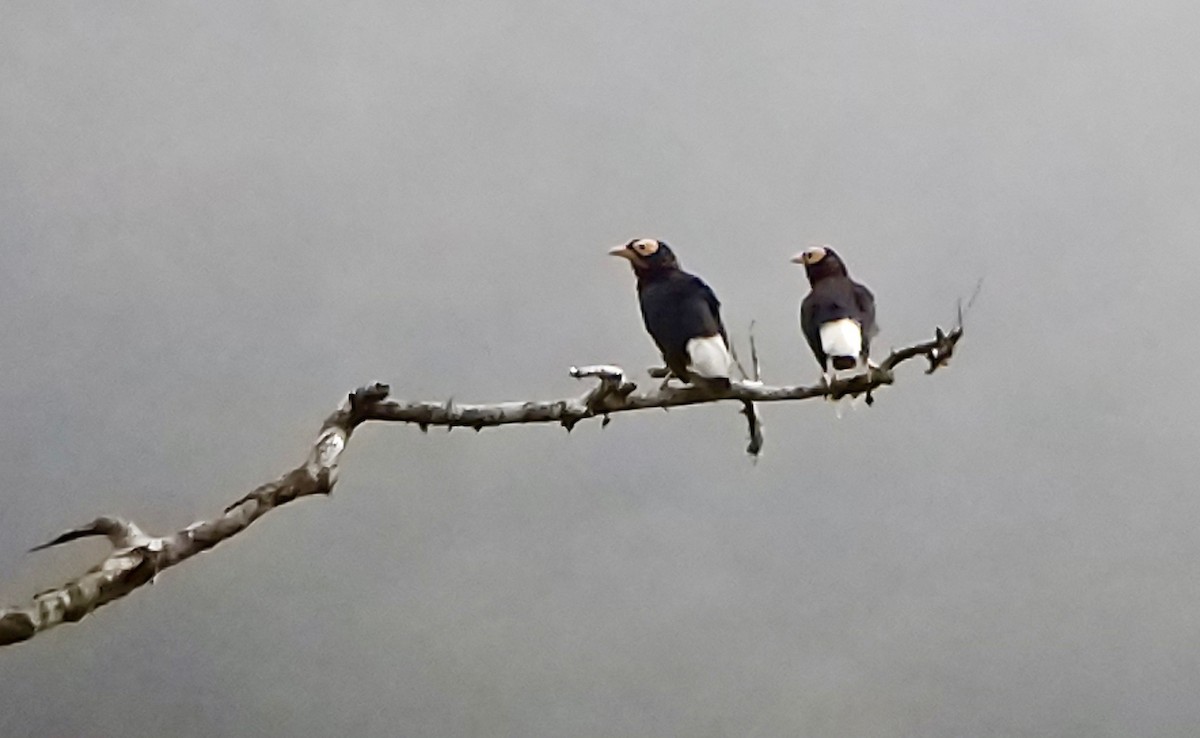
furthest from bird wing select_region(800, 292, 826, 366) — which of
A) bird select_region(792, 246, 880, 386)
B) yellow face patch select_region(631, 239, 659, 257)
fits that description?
yellow face patch select_region(631, 239, 659, 257)

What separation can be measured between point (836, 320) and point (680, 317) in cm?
21

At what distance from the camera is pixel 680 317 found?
1500mm

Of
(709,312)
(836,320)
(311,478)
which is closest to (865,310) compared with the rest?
(836,320)

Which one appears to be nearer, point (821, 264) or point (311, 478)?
point (311, 478)

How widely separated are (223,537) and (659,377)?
Result: 750 mm

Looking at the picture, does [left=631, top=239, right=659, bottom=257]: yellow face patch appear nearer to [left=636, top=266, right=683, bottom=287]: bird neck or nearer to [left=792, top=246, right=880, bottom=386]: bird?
[left=636, top=266, right=683, bottom=287]: bird neck

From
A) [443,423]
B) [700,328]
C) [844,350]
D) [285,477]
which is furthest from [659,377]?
[285,477]

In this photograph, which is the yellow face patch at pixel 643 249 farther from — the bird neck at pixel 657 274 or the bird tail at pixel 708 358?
the bird tail at pixel 708 358

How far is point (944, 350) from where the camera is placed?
4.27 feet

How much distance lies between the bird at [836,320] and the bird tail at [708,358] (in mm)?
124

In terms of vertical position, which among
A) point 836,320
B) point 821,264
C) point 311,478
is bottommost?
point 311,478

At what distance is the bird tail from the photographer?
144cm

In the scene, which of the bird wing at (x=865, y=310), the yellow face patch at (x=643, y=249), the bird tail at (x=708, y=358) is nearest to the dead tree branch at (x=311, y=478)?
the bird tail at (x=708, y=358)

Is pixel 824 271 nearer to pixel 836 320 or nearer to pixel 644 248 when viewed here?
pixel 836 320
